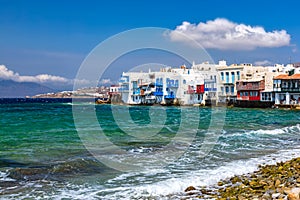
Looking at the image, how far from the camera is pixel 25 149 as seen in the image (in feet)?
61.7

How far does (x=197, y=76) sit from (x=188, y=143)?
64.8 meters

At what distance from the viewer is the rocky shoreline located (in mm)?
8398

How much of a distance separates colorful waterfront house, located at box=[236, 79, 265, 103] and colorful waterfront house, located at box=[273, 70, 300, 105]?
3.35 metres

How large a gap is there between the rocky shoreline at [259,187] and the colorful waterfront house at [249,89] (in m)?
58.9

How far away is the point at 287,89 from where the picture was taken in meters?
64.0

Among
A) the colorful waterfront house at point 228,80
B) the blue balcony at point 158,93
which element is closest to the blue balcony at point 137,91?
the blue balcony at point 158,93

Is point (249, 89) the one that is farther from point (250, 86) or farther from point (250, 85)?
point (250, 85)

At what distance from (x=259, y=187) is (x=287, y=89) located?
58.4m

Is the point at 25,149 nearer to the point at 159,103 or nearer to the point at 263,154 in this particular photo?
the point at 263,154

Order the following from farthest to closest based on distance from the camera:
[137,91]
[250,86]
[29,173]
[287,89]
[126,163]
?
[137,91] → [250,86] → [287,89] → [126,163] → [29,173]

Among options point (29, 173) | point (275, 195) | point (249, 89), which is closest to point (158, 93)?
point (249, 89)

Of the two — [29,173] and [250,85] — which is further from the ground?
[250,85]

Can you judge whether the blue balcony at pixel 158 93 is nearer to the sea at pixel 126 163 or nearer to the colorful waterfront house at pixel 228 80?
the colorful waterfront house at pixel 228 80

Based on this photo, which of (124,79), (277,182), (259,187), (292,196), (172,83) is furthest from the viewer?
(124,79)
